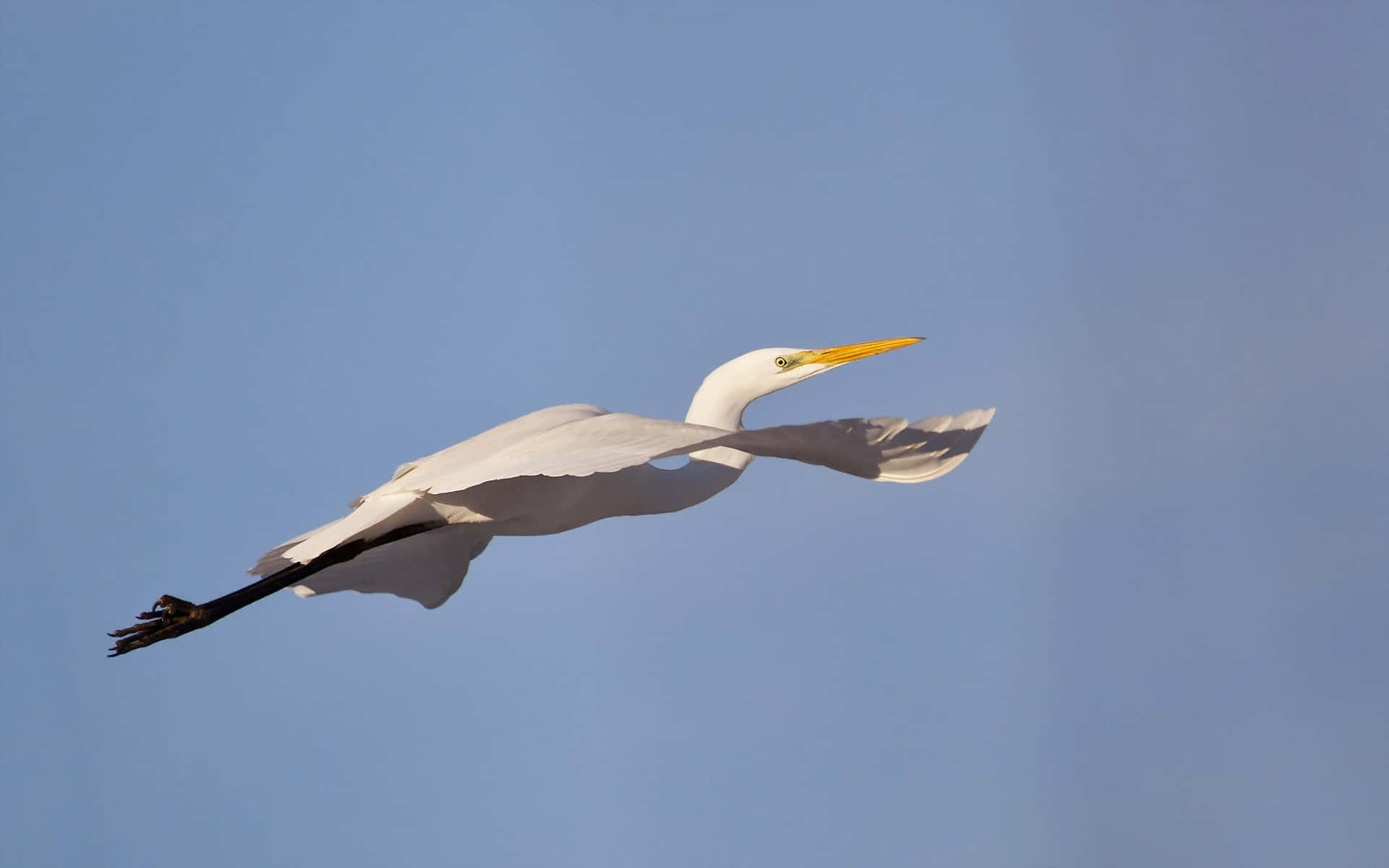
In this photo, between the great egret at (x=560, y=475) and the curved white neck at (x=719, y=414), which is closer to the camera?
the great egret at (x=560, y=475)

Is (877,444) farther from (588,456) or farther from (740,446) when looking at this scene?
(588,456)

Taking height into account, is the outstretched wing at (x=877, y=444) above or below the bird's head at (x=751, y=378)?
below

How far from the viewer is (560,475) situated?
453cm

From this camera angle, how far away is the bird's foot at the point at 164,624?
529 centimetres

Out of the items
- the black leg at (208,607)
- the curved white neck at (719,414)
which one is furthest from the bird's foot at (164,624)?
the curved white neck at (719,414)

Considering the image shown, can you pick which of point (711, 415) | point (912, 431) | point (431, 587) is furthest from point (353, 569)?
point (912, 431)

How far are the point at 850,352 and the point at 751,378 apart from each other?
0.59 metres

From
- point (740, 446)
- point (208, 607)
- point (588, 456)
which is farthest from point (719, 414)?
point (208, 607)

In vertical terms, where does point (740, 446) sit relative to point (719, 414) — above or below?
below

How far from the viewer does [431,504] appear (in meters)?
5.54

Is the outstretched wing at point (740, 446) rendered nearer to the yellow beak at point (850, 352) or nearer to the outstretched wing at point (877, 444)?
the outstretched wing at point (877, 444)

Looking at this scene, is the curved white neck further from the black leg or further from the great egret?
the black leg

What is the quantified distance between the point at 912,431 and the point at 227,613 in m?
3.15

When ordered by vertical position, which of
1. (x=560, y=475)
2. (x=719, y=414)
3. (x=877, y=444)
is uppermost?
(x=719, y=414)
